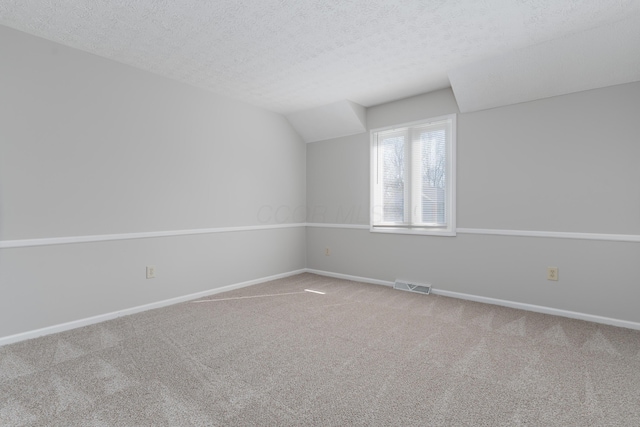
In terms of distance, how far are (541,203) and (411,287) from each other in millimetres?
1600

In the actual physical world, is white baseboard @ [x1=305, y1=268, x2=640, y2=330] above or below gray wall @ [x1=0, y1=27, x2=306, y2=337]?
below

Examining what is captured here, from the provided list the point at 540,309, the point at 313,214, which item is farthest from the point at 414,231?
the point at 313,214

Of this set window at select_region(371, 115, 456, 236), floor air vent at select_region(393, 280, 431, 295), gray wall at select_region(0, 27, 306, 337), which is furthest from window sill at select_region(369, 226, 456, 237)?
gray wall at select_region(0, 27, 306, 337)

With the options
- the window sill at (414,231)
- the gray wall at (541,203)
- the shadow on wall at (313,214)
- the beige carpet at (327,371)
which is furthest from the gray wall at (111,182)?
the gray wall at (541,203)

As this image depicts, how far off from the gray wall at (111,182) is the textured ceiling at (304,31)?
1.00 feet

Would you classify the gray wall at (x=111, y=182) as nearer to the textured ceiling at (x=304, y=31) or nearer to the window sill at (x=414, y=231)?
the textured ceiling at (x=304, y=31)

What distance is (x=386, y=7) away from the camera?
6.88 ft

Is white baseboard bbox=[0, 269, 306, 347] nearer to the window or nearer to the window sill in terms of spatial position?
the window sill

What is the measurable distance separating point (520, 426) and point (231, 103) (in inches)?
152

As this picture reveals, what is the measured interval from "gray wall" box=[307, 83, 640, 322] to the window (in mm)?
115

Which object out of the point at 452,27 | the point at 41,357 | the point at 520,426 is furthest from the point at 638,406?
the point at 41,357

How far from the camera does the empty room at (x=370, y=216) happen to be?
1778 mm

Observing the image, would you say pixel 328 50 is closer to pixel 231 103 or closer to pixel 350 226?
pixel 231 103

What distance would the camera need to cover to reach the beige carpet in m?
1.53
